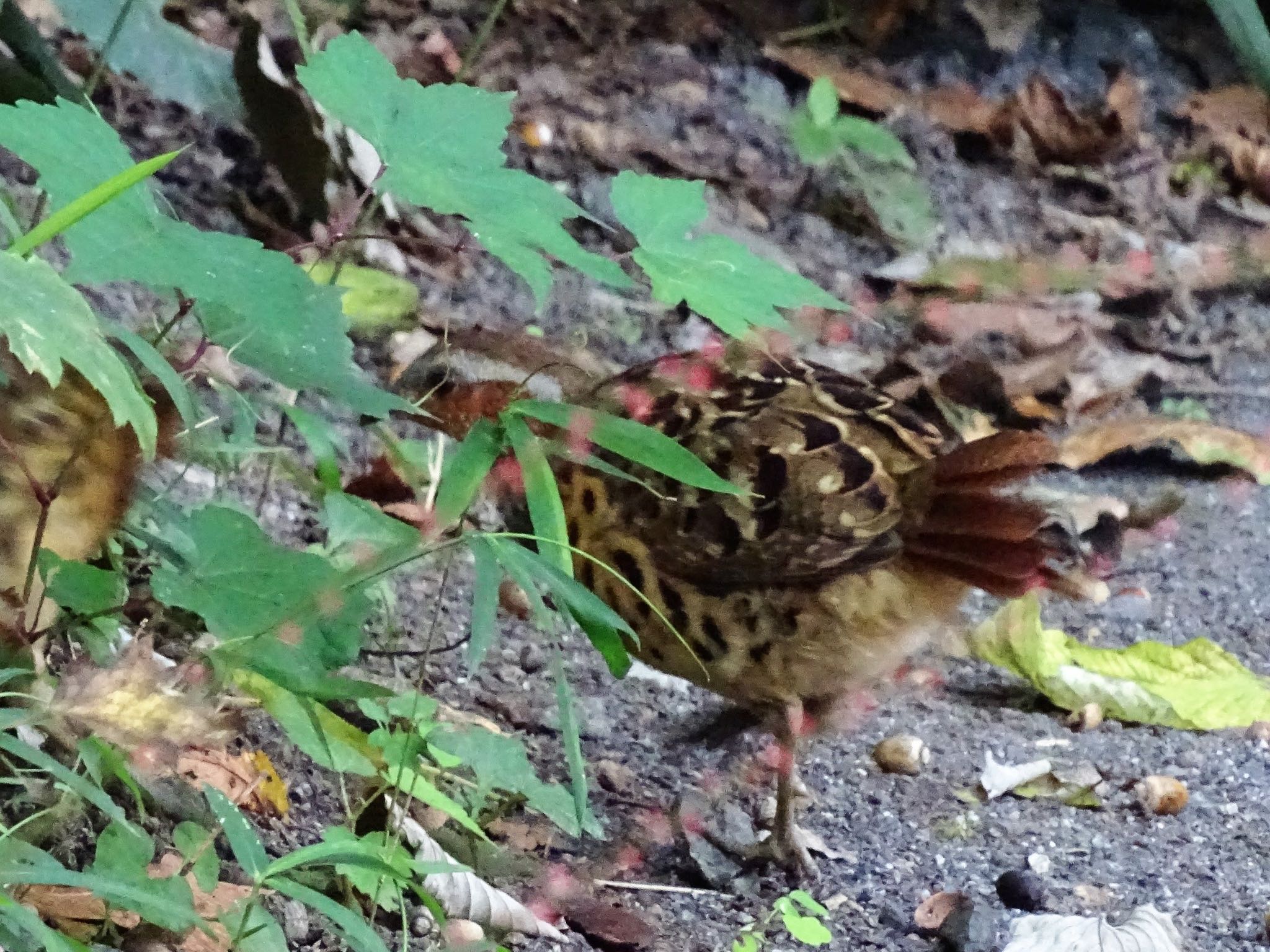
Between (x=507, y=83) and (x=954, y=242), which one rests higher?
(x=507, y=83)

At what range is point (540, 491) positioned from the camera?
125 cm

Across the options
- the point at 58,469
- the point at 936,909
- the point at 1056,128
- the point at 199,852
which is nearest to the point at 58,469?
the point at 58,469

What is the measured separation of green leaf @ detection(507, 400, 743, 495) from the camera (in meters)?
1.22

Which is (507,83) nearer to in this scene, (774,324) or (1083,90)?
(1083,90)

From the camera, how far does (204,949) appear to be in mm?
1156

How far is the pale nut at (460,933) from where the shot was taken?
4.43 ft

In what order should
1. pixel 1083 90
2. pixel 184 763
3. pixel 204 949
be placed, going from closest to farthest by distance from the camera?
pixel 204 949 → pixel 184 763 → pixel 1083 90

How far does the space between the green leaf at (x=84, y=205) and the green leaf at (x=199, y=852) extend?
52 centimetres

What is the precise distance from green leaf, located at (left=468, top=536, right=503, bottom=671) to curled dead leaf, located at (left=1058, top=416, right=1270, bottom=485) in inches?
93.7

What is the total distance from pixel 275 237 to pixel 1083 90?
10.6 feet

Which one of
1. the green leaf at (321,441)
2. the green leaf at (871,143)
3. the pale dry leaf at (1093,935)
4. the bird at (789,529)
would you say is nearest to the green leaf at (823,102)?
the green leaf at (871,143)

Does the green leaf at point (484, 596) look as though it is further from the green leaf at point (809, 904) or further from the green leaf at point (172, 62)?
the green leaf at point (172, 62)

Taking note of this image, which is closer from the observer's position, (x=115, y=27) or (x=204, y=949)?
(x=204, y=949)

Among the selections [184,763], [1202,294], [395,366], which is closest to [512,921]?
[184,763]
